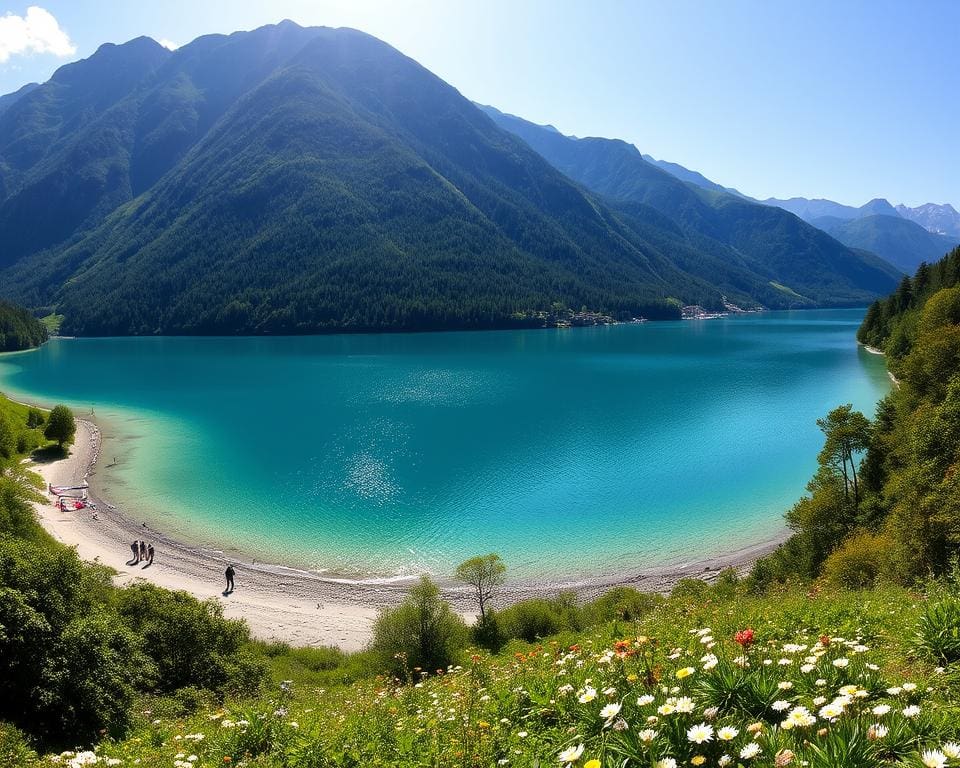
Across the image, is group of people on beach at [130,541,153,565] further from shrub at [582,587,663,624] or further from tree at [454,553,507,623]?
shrub at [582,587,663,624]

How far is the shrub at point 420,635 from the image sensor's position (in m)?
22.9

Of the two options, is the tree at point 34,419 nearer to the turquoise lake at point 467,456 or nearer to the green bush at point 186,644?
the turquoise lake at point 467,456

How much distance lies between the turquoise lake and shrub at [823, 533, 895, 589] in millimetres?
13213

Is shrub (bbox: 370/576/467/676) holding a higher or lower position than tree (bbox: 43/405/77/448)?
lower

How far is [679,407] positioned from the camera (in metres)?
83.3

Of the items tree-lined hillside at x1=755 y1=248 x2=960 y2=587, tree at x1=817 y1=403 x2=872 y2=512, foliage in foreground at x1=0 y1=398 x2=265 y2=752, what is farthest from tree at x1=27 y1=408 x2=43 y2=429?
tree at x1=817 y1=403 x2=872 y2=512

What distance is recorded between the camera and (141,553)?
37.7 metres

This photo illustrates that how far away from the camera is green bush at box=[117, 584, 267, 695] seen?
18.4m

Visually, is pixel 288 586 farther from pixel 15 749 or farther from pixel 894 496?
pixel 894 496

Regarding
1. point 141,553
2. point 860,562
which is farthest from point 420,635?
point 141,553

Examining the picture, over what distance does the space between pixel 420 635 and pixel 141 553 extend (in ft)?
81.7

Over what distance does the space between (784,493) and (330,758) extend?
5008cm

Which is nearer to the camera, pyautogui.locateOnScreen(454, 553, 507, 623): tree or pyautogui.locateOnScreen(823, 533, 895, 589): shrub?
pyautogui.locateOnScreen(823, 533, 895, 589): shrub

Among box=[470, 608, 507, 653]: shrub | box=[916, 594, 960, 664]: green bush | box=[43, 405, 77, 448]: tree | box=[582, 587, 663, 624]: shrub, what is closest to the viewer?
box=[916, 594, 960, 664]: green bush
